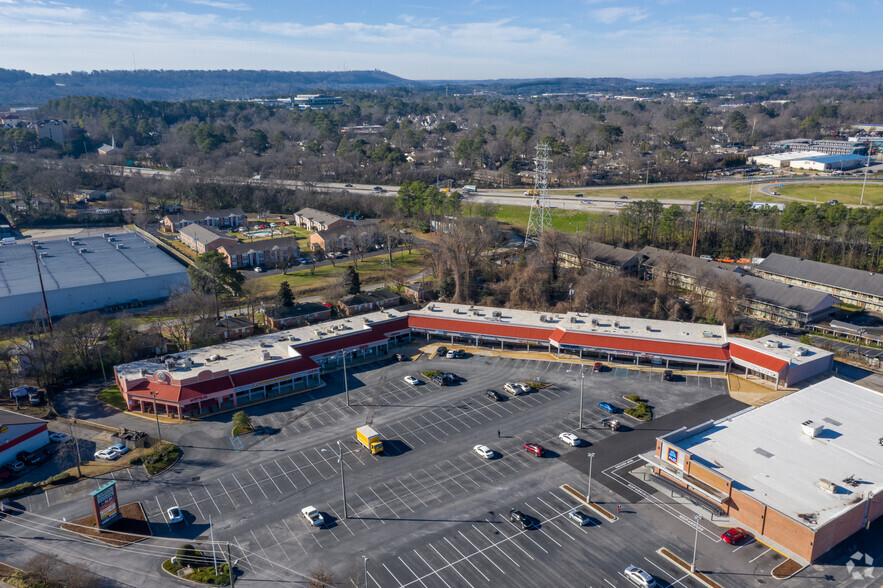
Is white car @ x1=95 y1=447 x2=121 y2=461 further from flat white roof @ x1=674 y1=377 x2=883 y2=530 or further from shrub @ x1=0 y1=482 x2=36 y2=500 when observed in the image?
flat white roof @ x1=674 y1=377 x2=883 y2=530

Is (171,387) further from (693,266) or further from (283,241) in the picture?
(693,266)

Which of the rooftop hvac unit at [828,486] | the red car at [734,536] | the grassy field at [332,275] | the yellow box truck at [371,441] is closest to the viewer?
the red car at [734,536]

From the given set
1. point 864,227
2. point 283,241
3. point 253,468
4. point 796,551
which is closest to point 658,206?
point 864,227

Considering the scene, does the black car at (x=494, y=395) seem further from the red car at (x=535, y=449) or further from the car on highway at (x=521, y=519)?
the car on highway at (x=521, y=519)

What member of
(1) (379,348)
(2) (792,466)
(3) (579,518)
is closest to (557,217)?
(1) (379,348)

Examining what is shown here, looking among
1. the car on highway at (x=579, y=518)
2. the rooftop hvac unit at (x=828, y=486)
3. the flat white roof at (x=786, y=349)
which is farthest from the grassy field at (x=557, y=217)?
the car on highway at (x=579, y=518)

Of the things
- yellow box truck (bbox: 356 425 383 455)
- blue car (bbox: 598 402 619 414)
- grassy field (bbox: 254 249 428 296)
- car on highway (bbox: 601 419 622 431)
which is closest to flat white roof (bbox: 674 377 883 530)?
car on highway (bbox: 601 419 622 431)
